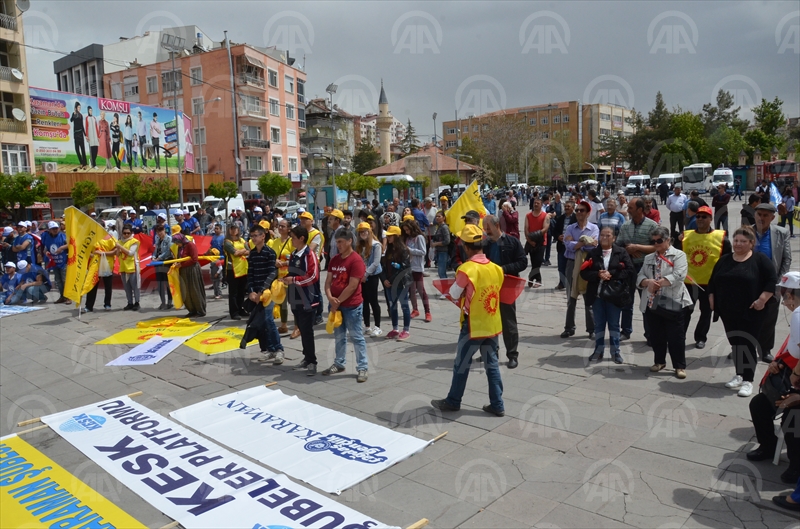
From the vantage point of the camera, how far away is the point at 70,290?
11.5 meters

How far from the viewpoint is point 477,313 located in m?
5.27

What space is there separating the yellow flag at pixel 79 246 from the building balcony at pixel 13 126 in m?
26.1

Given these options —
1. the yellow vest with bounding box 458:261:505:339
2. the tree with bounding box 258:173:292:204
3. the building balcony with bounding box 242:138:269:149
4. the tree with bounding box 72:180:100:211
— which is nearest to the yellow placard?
the yellow vest with bounding box 458:261:505:339

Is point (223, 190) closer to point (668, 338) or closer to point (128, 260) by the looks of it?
point (128, 260)

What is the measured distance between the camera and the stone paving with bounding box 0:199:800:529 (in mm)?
3932

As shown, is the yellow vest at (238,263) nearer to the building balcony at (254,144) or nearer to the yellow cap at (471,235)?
the yellow cap at (471,235)

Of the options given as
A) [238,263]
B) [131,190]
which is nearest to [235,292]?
[238,263]

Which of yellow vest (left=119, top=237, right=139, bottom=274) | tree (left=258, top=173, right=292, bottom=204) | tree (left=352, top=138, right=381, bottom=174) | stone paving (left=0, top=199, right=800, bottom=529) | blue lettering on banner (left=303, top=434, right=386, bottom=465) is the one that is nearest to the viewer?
stone paving (left=0, top=199, right=800, bottom=529)

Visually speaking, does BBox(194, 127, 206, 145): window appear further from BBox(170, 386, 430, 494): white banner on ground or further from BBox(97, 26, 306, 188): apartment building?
BBox(170, 386, 430, 494): white banner on ground

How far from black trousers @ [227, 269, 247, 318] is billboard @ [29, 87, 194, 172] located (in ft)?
80.2

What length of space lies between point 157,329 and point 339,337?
4.64 m

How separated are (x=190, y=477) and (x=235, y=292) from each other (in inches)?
243

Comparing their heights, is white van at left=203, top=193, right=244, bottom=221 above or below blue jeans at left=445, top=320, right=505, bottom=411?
above

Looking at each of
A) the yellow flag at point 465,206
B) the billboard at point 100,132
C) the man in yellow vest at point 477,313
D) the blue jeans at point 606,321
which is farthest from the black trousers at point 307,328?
the billboard at point 100,132
